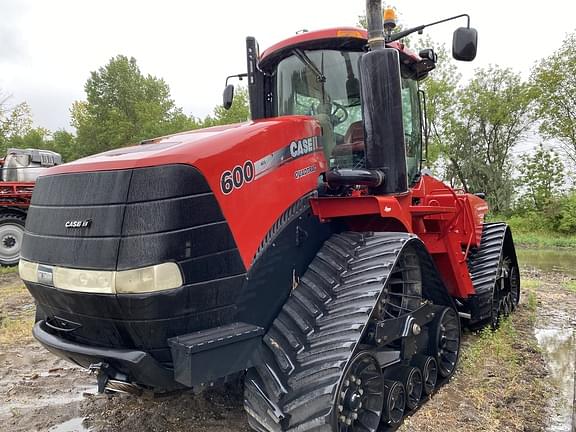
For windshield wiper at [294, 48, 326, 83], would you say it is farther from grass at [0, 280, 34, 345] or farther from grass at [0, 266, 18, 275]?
grass at [0, 266, 18, 275]

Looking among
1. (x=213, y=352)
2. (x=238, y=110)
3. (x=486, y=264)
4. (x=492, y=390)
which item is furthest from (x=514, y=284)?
(x=238, y=110)

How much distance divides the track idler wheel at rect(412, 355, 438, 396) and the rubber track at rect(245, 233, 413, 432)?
978 millimetres

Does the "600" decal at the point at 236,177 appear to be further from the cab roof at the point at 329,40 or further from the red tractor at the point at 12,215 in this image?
the red tractor at the point at 12,215

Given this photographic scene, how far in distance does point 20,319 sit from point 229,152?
5160mm

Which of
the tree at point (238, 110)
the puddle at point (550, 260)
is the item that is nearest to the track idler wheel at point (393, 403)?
the puddle at point (550, 260)

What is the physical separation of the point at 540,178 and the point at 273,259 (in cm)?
2392

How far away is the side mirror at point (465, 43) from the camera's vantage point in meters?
3.25

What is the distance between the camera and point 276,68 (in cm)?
384

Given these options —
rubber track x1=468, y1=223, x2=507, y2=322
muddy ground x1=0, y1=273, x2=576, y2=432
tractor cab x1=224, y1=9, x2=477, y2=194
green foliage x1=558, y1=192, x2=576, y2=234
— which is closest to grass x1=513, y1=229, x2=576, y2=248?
green foliage x1=558, y1=192, x2=576, y2=234

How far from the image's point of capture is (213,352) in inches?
89.0

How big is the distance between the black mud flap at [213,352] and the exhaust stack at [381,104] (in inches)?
55.2

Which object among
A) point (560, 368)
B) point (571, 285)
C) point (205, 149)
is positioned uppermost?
point (205, 149)

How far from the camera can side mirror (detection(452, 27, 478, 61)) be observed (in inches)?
128

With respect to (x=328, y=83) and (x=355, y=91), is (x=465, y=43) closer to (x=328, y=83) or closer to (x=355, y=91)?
(x=355, y=91)
